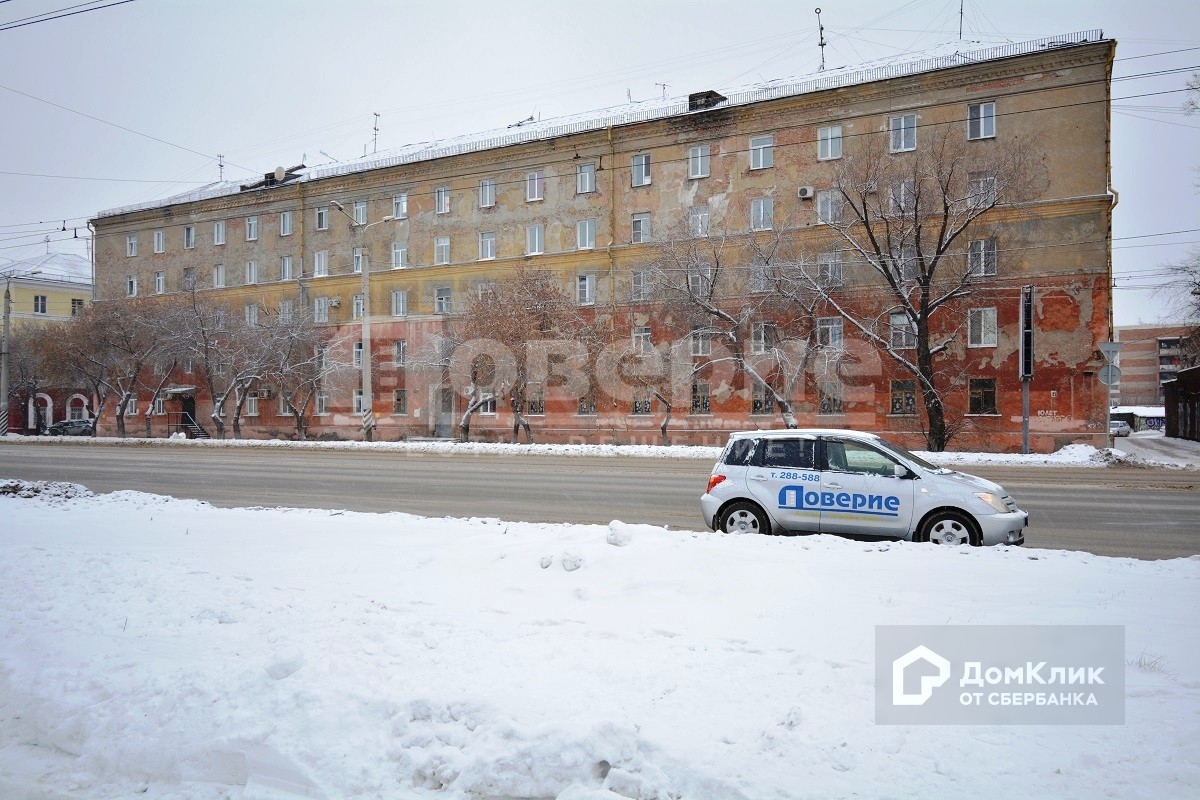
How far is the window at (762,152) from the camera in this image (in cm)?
3528

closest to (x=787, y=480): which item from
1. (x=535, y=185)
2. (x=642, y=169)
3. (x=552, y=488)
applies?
(x=552, y=488)

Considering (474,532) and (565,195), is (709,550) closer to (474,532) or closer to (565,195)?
(474,532)

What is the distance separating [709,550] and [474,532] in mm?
3371

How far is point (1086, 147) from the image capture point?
29766 millimetres

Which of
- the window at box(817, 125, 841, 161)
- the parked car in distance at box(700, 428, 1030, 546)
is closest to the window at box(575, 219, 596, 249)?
the window at box(817, 125, 841, 161)

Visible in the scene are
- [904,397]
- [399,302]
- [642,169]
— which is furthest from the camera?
[399,302]

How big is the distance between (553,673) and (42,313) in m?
75.6

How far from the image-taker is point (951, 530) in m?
9.38

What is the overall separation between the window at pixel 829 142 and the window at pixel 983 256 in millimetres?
7379

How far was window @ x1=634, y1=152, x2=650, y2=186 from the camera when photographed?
3781 cm

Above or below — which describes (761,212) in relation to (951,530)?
above

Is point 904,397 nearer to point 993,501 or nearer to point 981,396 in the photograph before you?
point 981,396

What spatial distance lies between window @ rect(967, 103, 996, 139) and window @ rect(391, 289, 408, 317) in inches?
1159

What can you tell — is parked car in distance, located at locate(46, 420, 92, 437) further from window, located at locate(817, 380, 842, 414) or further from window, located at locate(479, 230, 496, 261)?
window, located at locate(817, 380, 842, 414)
